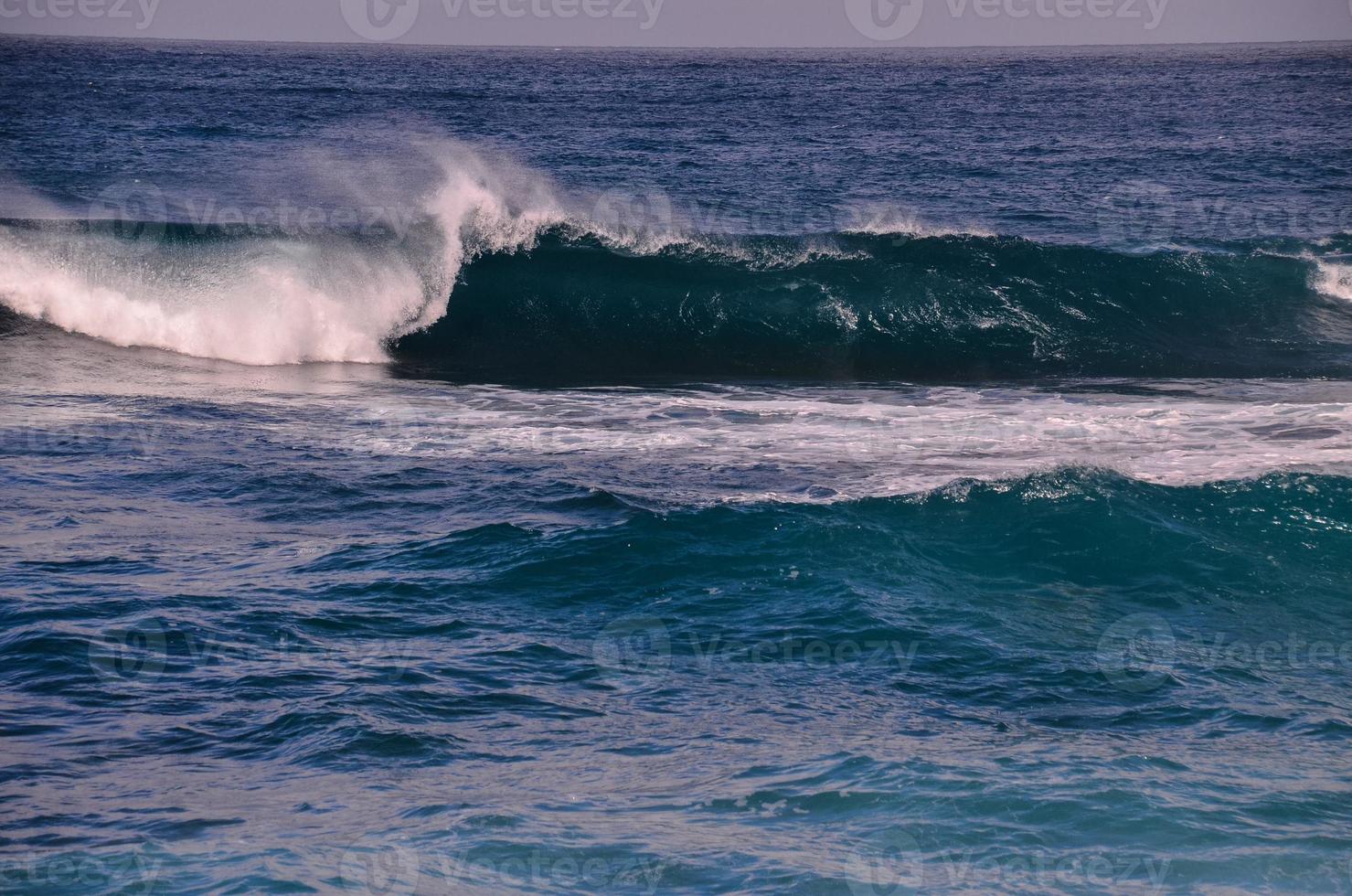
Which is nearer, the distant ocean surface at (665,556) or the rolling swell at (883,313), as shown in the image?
the distant ocean surface at (665,556)

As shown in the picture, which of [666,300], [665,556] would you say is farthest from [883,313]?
[665,556]

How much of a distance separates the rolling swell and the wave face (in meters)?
0.03

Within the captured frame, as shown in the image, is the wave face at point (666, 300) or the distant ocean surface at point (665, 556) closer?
the distant ocean surface at point (665, 556)

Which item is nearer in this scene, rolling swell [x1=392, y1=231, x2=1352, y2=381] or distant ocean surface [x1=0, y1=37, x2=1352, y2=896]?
distant ocean surface [x1=0, y1=37, x2=1352, y2=896]

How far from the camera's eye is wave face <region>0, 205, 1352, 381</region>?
15.6 meters

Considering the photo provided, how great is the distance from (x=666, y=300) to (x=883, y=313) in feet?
9.74

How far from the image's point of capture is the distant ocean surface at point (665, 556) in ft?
15.3

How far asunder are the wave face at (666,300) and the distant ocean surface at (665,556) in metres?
0.07

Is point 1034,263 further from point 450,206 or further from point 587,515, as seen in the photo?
point 587,515

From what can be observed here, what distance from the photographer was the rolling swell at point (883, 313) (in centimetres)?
1569

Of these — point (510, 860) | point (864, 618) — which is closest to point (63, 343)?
point (864, 618)

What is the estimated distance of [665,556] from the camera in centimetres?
783

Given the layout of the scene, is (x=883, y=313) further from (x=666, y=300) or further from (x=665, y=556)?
(x=665, y=556)

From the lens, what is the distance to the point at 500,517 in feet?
27.9
